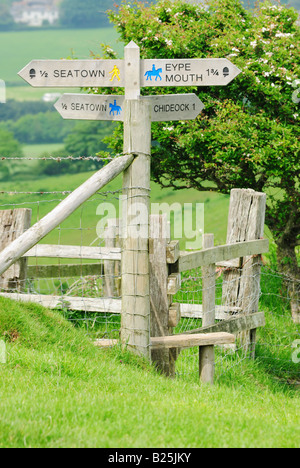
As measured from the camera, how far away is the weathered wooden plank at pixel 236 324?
6.57 meters

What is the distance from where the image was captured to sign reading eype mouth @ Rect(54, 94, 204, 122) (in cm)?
585

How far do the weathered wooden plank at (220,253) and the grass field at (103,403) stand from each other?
110 cm

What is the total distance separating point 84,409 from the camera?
4059 mm

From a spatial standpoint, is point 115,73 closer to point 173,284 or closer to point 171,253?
point 171,253

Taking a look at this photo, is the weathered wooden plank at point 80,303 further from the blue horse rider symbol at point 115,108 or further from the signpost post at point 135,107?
the blue horse rider symbol at point 115,108

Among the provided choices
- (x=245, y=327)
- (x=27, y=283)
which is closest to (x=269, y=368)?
(x=245, y=327)

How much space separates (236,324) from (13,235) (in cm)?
306

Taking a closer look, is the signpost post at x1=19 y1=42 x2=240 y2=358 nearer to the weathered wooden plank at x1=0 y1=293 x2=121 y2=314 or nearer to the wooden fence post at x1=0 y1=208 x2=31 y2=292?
the weathered wooden plank at x1=0 y1=293 x2=121 y2=314

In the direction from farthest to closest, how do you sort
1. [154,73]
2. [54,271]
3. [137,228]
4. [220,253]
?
[54,271]
[220,253]
[137,228]
[154,73]

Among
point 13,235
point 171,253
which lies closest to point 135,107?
point 171,253

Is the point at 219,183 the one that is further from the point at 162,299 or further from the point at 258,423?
the point at 258,423

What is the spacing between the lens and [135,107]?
577 centimetres

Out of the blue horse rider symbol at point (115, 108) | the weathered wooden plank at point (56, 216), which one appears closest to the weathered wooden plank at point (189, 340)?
the weathered wooden plank at point (56, 216)
